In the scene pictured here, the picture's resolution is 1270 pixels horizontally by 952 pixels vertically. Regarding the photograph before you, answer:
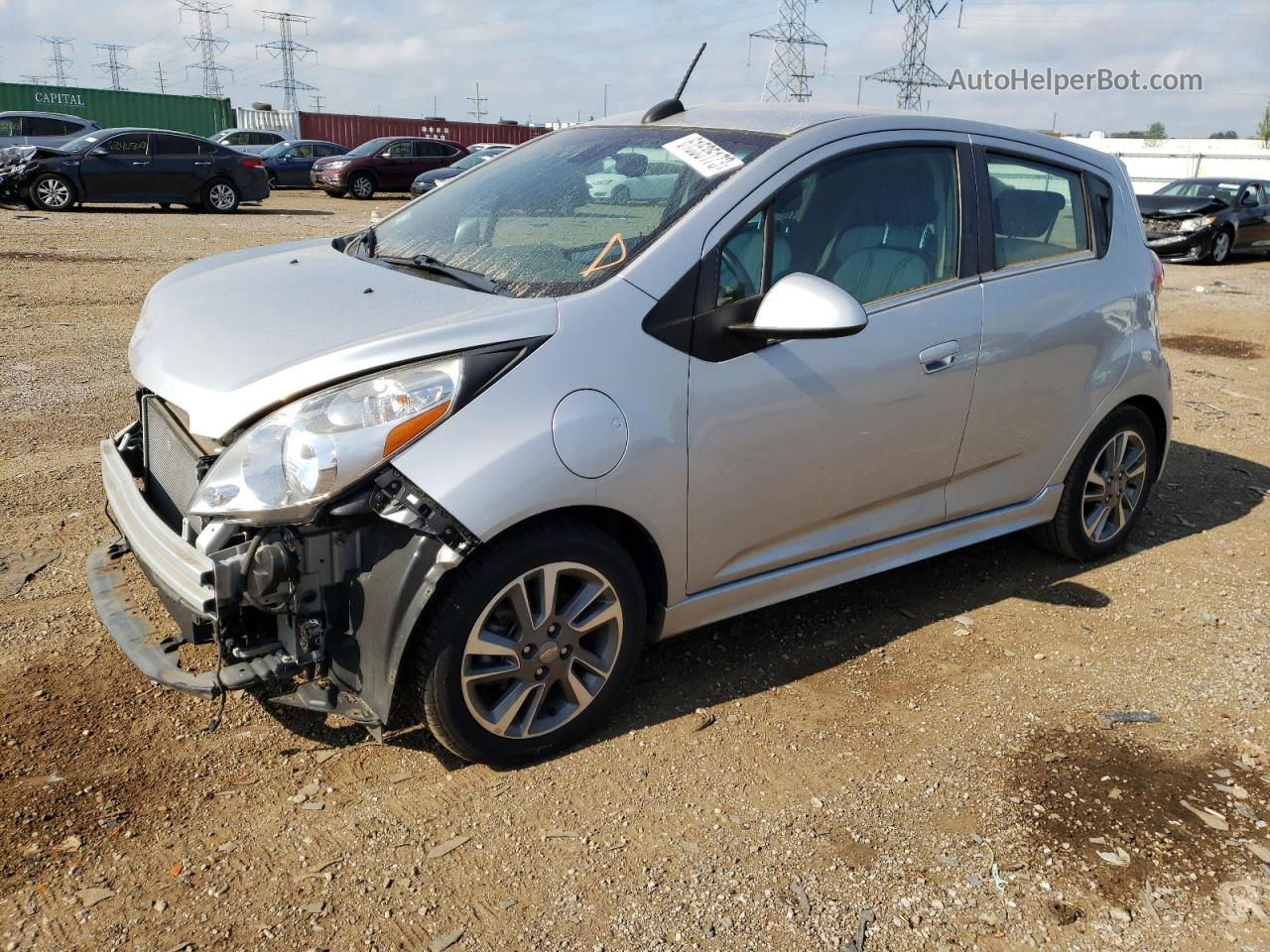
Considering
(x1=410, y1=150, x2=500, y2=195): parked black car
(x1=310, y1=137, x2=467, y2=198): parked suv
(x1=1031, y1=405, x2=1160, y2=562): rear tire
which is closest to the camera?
(x1=1031, y1=405, x2=1160, y2=562): rear tire

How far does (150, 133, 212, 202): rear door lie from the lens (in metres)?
18.1

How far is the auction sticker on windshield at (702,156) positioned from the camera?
3.32m

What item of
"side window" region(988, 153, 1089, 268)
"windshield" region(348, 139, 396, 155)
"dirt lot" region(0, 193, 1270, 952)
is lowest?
"dirt lot" region(0, 193, 1270, 952)

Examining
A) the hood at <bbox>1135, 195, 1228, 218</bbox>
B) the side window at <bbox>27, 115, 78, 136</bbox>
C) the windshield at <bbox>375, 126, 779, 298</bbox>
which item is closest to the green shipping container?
the side window at <bbox>27, 115, 78, 136</bbox>

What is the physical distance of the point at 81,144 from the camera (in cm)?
1753

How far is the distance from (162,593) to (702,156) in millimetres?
2129

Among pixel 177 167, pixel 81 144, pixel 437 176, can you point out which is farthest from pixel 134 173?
pixel 437 176

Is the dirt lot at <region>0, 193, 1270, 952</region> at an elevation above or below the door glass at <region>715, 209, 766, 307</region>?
below

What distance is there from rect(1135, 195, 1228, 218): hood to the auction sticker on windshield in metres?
16.7

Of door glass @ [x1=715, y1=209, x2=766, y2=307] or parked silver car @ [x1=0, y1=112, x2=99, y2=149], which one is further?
parked silver car @ [x1=0, y1=112, x2=99, y2=149]

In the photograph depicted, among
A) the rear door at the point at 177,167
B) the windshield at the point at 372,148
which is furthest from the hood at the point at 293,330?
the windshield at the point at 372,148

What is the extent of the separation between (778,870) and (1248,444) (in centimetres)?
571

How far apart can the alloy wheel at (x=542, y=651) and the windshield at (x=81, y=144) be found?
58.9 feet

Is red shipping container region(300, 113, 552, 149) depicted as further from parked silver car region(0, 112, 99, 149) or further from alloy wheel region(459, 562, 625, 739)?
alloy wheel region(459, 562, 625, 739)
